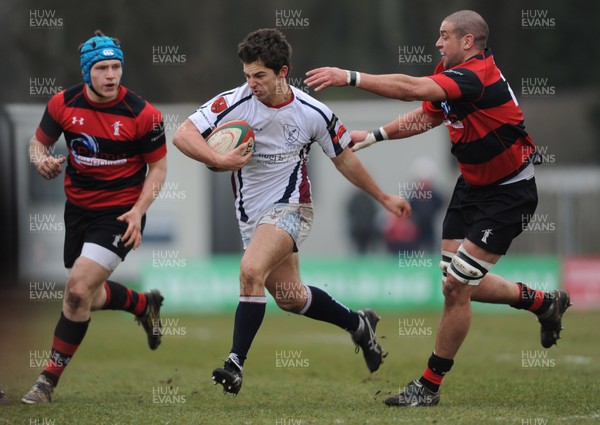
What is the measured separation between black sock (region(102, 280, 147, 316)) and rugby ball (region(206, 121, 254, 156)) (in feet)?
6.56

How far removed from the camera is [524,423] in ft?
21.3

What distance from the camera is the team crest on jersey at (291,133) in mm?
7594

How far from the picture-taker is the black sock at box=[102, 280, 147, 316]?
8664mm

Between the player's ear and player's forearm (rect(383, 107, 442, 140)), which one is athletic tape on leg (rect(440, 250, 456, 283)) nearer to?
player's forearm (rect(383, 107, 442, 140))

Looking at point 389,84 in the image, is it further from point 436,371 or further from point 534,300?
point 534,300

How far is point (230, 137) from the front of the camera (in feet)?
23.8

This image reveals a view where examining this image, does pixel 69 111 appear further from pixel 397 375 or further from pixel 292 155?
pixel 397 375

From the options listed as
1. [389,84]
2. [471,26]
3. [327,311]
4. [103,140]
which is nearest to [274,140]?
[389,84]

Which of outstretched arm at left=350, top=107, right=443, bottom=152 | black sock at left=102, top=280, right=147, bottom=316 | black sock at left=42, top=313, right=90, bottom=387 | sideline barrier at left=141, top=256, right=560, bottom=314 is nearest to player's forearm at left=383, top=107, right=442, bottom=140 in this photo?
outstretched arm at left=350, top=107, right=443, bottom=152

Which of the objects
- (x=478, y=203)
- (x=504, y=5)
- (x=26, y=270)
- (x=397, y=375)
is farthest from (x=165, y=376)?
(x=504, y=5)

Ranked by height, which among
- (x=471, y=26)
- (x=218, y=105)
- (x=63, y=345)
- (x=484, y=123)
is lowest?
(x=63, y=345)

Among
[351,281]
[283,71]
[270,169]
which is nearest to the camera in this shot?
[283,71]

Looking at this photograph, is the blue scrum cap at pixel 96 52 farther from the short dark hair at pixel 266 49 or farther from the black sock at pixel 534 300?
the black sock at pixel 534 300

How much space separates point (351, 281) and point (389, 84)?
9.86 m
